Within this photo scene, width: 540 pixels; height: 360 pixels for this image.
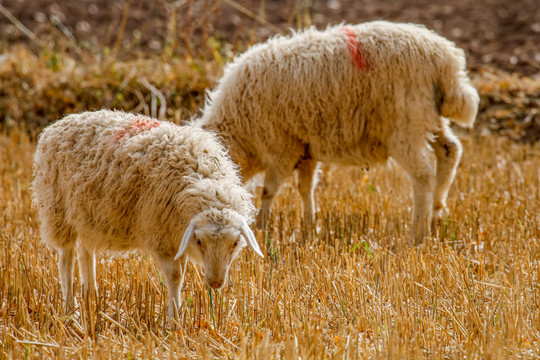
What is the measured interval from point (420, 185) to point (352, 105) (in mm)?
921

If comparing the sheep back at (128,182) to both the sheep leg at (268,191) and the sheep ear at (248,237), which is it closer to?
the sheep ear at (248,237)

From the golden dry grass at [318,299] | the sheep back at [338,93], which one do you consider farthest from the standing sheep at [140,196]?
the sheep back at [338,93]

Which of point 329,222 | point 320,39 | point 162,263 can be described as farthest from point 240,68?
point 162,263

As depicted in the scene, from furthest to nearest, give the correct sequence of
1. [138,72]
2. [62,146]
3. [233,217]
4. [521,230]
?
1. [138,72]
2. [521,230]
3. [62,146]
4. [233,217]

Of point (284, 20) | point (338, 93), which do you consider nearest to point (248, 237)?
point (338, 93)

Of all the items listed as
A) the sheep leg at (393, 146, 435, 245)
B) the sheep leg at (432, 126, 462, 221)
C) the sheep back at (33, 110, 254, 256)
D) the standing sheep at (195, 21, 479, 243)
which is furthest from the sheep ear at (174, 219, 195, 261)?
the sheep leg at (432, 126, 462, 221)

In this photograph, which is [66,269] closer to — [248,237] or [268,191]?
[248,237]

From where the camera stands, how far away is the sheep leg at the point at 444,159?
21.3ft

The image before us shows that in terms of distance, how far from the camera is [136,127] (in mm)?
4617

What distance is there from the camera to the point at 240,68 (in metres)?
6.51

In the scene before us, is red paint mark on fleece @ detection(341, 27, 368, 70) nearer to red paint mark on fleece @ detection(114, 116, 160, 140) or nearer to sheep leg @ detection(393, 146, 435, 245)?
sheep leg @ detection(393, 146, 435, 245)

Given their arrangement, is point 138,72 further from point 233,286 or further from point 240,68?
point 233,286

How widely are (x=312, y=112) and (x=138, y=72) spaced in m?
5.16

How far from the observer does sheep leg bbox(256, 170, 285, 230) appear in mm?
6477
